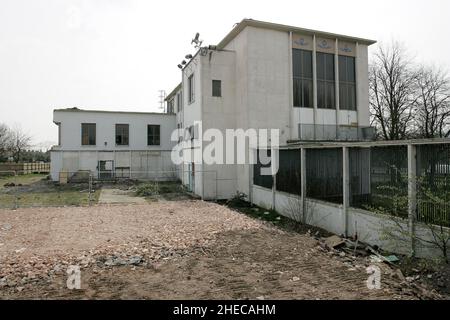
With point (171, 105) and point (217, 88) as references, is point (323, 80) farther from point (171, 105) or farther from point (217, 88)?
point (171, 105)

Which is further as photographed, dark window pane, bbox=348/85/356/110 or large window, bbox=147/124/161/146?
large window, bbox=147/124/161/146

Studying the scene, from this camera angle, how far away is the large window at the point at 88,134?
3422cm

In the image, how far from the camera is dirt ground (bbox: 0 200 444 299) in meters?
6.09

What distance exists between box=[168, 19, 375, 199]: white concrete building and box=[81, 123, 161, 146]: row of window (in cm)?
1385

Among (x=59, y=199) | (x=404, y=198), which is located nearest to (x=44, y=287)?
(x=404, y=198)

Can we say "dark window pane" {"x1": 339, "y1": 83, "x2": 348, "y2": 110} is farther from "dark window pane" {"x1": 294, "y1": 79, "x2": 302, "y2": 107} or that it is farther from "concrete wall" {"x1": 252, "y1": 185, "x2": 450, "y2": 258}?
"concrete wall" {"x1": 252, "y1": 185, "x2": 450, "y2": 258}

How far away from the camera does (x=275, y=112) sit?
2062cm

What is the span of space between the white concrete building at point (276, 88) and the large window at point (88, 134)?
1570 cm

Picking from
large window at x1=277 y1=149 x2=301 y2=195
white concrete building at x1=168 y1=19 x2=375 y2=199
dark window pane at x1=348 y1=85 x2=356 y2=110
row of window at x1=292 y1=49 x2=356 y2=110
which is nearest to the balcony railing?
white concrete building at x1=168 y1=19 x2=375 y2=199

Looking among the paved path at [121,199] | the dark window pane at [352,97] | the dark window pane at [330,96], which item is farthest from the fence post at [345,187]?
the dark window pane at [352,97]

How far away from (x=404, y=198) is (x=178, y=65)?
21273 mm

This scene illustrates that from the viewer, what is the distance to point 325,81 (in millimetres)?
22562

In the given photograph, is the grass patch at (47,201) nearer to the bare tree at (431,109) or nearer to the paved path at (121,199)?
the paved path at (121,199)
